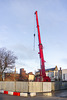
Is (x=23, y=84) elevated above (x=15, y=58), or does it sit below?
below

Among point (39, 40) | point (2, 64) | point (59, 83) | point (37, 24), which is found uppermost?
point (37, 24)

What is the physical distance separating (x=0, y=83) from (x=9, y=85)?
9.06 feet

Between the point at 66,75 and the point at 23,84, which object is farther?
the point at 66,75

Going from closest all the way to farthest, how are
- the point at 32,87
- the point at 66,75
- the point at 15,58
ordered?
the point at 32,87 → the point at 15,58 → the point at 66,75

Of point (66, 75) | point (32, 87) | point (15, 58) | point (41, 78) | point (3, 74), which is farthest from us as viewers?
point (66, 75)

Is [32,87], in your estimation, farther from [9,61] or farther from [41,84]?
[9,61]

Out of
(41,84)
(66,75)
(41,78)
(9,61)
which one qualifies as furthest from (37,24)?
(66,75)

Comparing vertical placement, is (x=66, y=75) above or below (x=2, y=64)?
below

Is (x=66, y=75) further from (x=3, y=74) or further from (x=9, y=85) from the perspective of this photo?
(x=9, y=85)

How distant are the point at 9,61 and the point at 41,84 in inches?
979

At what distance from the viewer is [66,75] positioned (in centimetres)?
7219

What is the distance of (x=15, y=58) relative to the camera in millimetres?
51094

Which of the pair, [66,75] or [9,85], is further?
[66,75]

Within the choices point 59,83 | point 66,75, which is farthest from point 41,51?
point 66,75
